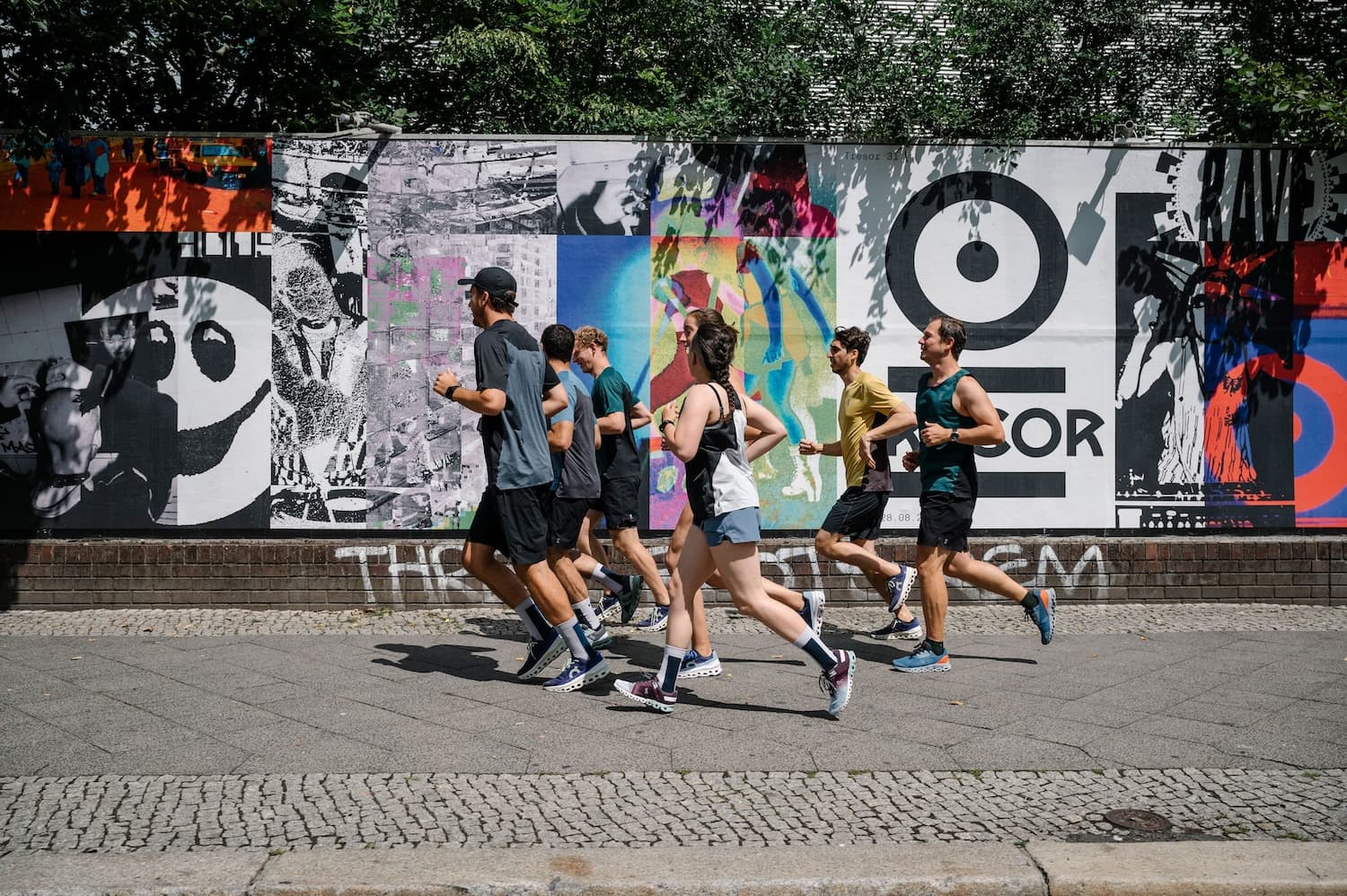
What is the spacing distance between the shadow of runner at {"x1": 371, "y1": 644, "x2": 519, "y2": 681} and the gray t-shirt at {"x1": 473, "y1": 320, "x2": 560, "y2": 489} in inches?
45.2

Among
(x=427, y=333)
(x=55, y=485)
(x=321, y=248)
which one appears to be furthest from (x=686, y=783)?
(x=55, y=485)

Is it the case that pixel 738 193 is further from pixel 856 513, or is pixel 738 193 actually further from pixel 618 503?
pixel 856 513

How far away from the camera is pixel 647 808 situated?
4168 mm

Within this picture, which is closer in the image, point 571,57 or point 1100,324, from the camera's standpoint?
point 1100,324

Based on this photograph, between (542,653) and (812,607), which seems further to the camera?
(812,607)

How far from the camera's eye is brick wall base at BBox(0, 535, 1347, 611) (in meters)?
8.37

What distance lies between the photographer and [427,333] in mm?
8906

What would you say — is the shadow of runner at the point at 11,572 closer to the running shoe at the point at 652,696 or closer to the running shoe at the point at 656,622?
the running shoe at the point at 656,622

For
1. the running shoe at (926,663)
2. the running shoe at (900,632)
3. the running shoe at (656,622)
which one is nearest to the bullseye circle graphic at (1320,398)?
the running shoe at (900,632)

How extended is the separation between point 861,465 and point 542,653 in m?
2.38

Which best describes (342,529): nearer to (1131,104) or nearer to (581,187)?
(581,187)

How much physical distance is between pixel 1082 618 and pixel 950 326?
2.82 meters

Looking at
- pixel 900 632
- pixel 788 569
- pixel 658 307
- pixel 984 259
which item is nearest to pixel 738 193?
pixel 658 307

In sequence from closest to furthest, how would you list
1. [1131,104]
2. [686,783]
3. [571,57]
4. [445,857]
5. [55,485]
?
[445,857]
[686,783]
[55,485]
[1131,104]
[571,57]
